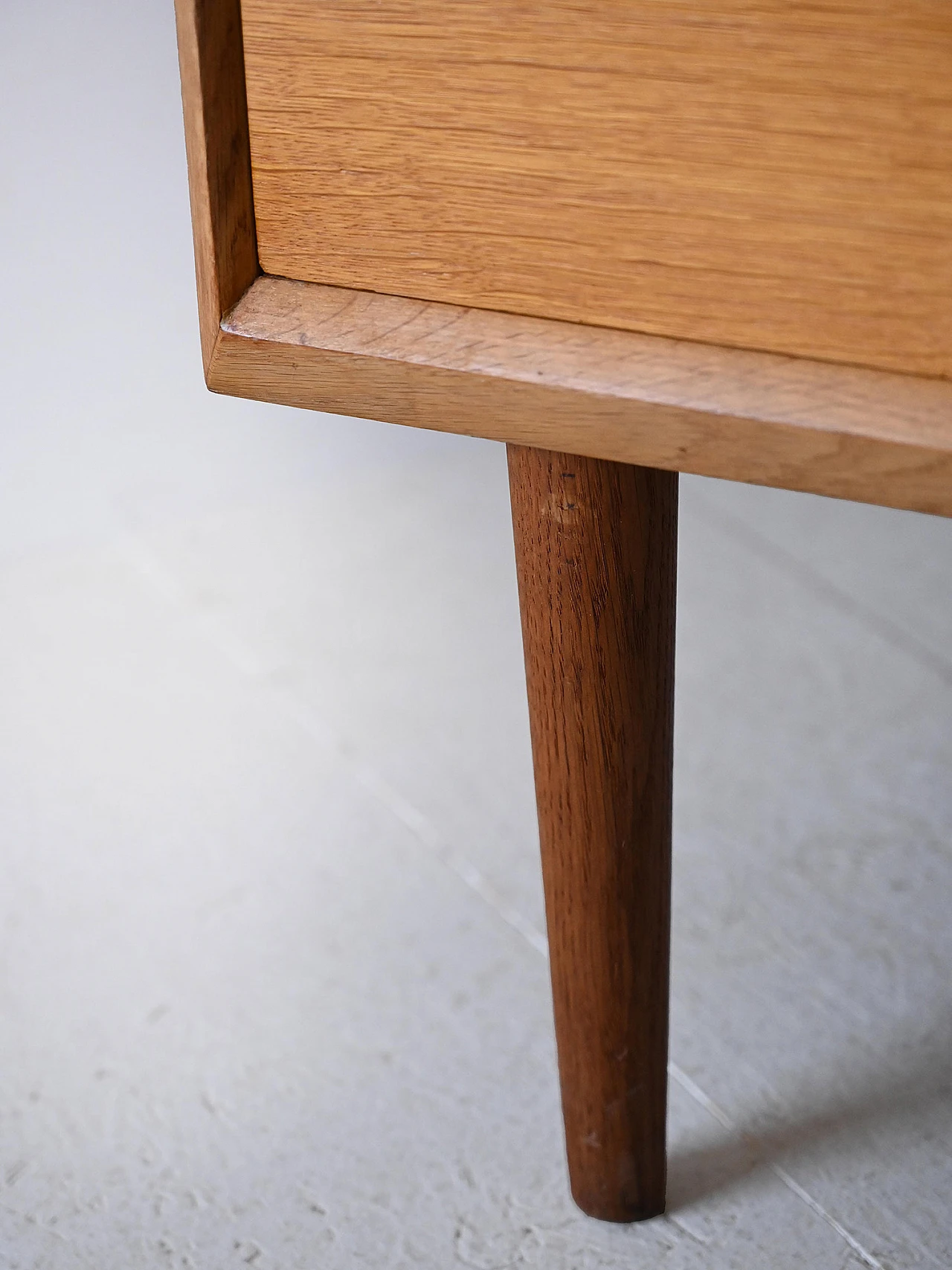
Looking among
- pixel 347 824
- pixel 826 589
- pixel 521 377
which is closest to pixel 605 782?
pixel 521 377

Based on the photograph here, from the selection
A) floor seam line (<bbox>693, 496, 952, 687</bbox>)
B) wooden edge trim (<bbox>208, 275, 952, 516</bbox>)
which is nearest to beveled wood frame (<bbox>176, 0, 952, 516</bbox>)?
wooden edge trim (<bbox>208, 275, 952, 516</bbox>)

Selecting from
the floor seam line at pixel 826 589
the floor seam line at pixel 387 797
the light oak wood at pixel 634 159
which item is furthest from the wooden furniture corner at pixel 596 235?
the floor seam line at pixel 826 589

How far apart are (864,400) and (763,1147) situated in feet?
1.74

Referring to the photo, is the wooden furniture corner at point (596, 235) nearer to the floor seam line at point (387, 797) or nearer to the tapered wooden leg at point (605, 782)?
the tapered wooden leg at point (605, 782)

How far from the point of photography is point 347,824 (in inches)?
42.2

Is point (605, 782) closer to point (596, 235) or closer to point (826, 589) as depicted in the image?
point (596, 235)

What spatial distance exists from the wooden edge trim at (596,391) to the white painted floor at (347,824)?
1.58 ft

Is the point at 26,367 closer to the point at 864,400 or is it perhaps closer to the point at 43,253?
the point at 43,253

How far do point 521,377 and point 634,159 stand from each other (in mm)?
79

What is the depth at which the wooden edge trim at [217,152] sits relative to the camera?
0.45 metres

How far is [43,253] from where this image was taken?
1.43m

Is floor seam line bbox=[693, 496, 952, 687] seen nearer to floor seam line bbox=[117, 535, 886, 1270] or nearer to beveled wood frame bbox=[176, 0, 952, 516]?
floor seam line bbox=[117, 535, 886, 1270]

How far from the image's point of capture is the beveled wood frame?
404mm

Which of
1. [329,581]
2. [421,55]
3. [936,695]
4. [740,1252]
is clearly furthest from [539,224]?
[329,581]
